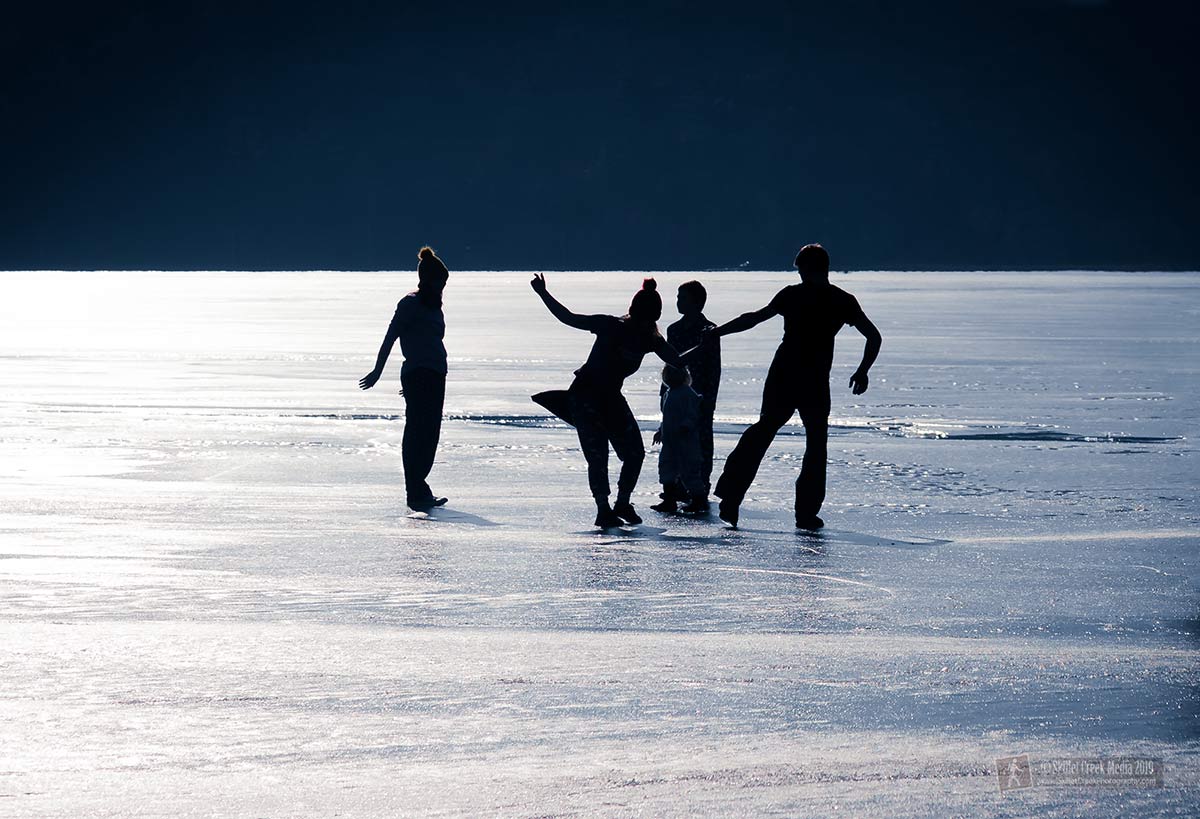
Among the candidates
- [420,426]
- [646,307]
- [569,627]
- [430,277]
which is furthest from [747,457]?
[569,627]

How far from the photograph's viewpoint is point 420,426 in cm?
1244

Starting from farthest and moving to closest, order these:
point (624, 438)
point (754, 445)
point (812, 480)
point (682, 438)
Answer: point (682, 438)
point (624, 438)
point (754, 445)
point (812, 480)

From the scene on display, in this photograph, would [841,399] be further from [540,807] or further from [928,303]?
[928,303]

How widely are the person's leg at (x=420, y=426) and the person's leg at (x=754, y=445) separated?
209cm

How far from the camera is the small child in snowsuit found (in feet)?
37.9

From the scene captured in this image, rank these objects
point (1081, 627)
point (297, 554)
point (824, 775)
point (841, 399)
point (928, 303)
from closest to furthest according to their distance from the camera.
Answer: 1. point (824, 775)
2. point (1081, 627)
3. point (297, 554)
4. point (841, 399)
5. point (928, 303)

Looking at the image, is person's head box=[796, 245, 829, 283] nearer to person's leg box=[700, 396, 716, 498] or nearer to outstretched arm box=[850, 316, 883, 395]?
outstretched arm box=[850, 316, 883, 395]

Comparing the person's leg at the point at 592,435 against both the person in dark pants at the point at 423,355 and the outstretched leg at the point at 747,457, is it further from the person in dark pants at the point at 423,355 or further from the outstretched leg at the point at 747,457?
the person in dark pants at the point at 423,355

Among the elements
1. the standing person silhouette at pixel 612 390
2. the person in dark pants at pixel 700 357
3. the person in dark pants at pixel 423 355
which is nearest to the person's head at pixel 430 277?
the person in dark pants at pixel 423 355

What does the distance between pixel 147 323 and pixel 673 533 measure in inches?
1604

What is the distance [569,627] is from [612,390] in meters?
3.76

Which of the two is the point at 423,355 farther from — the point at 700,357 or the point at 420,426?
the point at 700,357

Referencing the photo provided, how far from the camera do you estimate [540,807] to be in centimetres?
515

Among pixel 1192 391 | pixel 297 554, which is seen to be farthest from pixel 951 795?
pixel 1192 391
